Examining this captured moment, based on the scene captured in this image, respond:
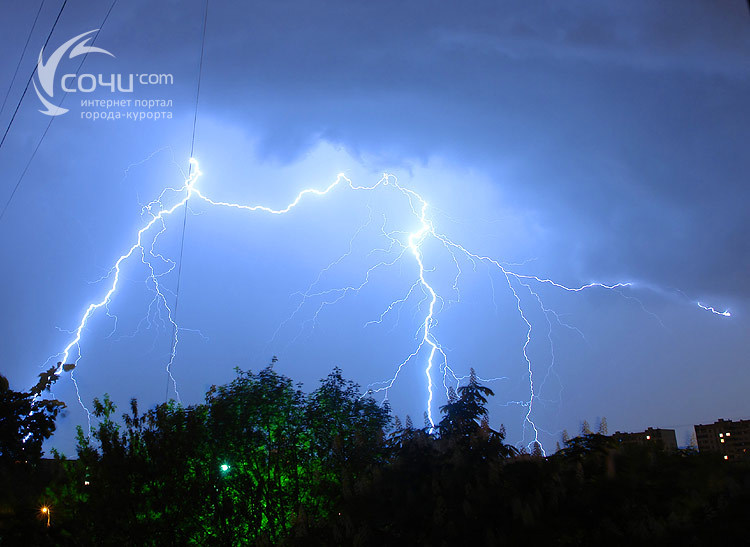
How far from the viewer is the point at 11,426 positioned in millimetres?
22375

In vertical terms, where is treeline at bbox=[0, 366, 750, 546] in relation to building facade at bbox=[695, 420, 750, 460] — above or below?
below

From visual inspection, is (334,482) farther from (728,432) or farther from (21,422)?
(728,432)

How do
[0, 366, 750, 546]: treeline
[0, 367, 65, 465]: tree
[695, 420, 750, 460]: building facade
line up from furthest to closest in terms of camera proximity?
[695, 420, 750, 460]: building facade
[0, 367, 65, 465]: tree
[0, 366, 750, 546]: treeline

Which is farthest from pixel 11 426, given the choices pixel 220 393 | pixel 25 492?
pixel 220 393

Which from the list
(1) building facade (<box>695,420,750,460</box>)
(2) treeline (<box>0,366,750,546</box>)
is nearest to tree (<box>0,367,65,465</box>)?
(2) treeline (<box>0,366,750,546</box>)

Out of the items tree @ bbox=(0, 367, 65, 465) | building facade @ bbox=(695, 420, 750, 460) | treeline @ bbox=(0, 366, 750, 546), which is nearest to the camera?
treeline @ bbox=(0, 366, 750, 546)

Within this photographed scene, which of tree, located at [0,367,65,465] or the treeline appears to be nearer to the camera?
the treeline

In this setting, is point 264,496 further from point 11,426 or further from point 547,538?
point 547,538

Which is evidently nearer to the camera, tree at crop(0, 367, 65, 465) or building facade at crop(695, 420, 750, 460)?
tree at crop(0, 367, 65, 465)

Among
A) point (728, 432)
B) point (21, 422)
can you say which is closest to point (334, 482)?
point (21, 422)

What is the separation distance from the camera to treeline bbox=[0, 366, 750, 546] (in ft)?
15.4

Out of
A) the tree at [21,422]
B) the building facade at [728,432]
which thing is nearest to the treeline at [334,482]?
the tree at [21,422]

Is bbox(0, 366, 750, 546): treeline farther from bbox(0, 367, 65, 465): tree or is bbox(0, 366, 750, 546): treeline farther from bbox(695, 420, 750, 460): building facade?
bbox(695, 420, 750, 460): building facade

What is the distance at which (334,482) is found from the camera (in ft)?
39.7
